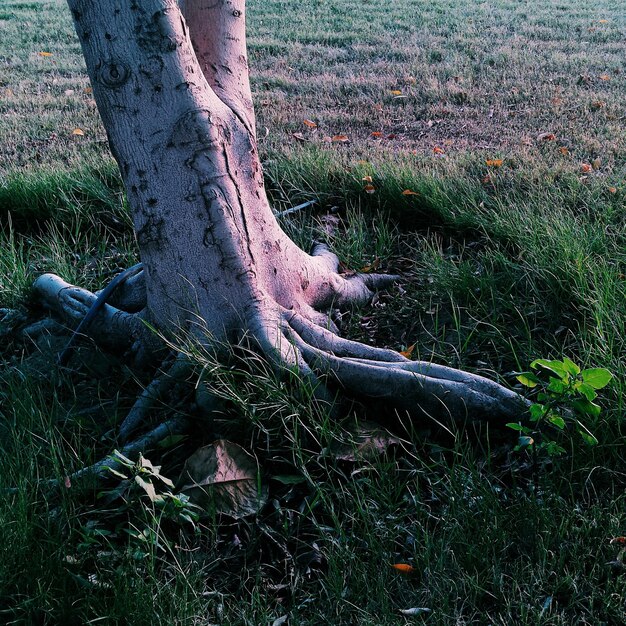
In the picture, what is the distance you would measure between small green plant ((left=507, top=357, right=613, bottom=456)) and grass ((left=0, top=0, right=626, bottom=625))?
0.08 metres

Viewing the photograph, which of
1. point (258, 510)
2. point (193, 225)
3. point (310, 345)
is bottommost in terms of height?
point (258, 510)

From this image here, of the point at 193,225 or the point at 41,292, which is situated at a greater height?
the point at 193,225

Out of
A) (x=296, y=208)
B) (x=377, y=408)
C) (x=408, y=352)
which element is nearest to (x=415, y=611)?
(x=377, y=408)

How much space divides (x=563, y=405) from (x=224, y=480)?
4.10 ft

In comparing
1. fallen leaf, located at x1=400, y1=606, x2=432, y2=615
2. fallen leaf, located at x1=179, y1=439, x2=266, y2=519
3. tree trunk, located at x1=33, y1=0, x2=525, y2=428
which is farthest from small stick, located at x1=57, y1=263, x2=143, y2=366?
fallen leaf, located at x1=400, y1=606, x2=432, y2=615

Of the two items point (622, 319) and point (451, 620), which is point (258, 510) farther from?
point (622, 319)

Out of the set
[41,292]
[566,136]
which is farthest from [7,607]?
[566,136]

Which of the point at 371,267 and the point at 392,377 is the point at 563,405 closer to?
the point at 392,377

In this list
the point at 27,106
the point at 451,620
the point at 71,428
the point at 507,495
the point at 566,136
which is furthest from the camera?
the point at 27,106

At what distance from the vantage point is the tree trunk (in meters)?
2.57

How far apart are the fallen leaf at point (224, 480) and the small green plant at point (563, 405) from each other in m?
0.93

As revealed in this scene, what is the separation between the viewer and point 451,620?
190cm

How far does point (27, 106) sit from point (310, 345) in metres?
5.74

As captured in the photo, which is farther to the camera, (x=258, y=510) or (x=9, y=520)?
(x=258, y=510)
